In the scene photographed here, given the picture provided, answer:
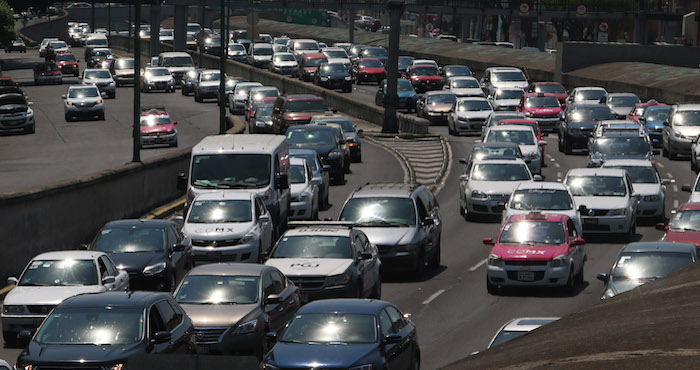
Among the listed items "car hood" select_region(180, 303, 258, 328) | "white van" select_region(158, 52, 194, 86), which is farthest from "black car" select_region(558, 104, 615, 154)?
"white van" select_region(158, 52, 194, 86)

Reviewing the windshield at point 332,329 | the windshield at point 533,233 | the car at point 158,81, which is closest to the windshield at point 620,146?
the windshield at point 533,233

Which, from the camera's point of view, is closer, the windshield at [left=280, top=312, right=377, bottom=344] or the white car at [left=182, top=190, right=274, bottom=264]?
the windshield at [left=280, top=312, right=377, bottom=344]

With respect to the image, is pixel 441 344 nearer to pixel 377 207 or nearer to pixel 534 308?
pixel 534 308

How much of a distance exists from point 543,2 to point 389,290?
10550cm

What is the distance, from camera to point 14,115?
64562mm

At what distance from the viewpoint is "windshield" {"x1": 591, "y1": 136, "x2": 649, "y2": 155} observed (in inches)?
1592

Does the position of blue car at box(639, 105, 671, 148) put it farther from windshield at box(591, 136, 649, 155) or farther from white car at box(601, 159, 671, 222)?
white car at box(601, 159, 671, 222)

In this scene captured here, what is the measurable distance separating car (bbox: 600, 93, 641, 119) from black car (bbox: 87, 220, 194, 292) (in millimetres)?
33385

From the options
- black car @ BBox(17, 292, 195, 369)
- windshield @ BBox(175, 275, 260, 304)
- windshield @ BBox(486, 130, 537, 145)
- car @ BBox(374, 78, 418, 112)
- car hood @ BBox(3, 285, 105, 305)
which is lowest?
car @ BBox(374, 78, 418, 112)

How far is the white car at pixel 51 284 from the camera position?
20.5m

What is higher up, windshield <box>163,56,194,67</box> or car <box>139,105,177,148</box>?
car <box>139,105,177,148</box>

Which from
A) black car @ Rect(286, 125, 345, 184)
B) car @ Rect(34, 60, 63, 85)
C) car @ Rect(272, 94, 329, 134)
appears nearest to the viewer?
black car @ Rect(286, 125, 345, 184)

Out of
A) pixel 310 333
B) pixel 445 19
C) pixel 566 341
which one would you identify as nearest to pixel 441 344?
pixel 310 333

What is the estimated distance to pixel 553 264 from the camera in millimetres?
24812
